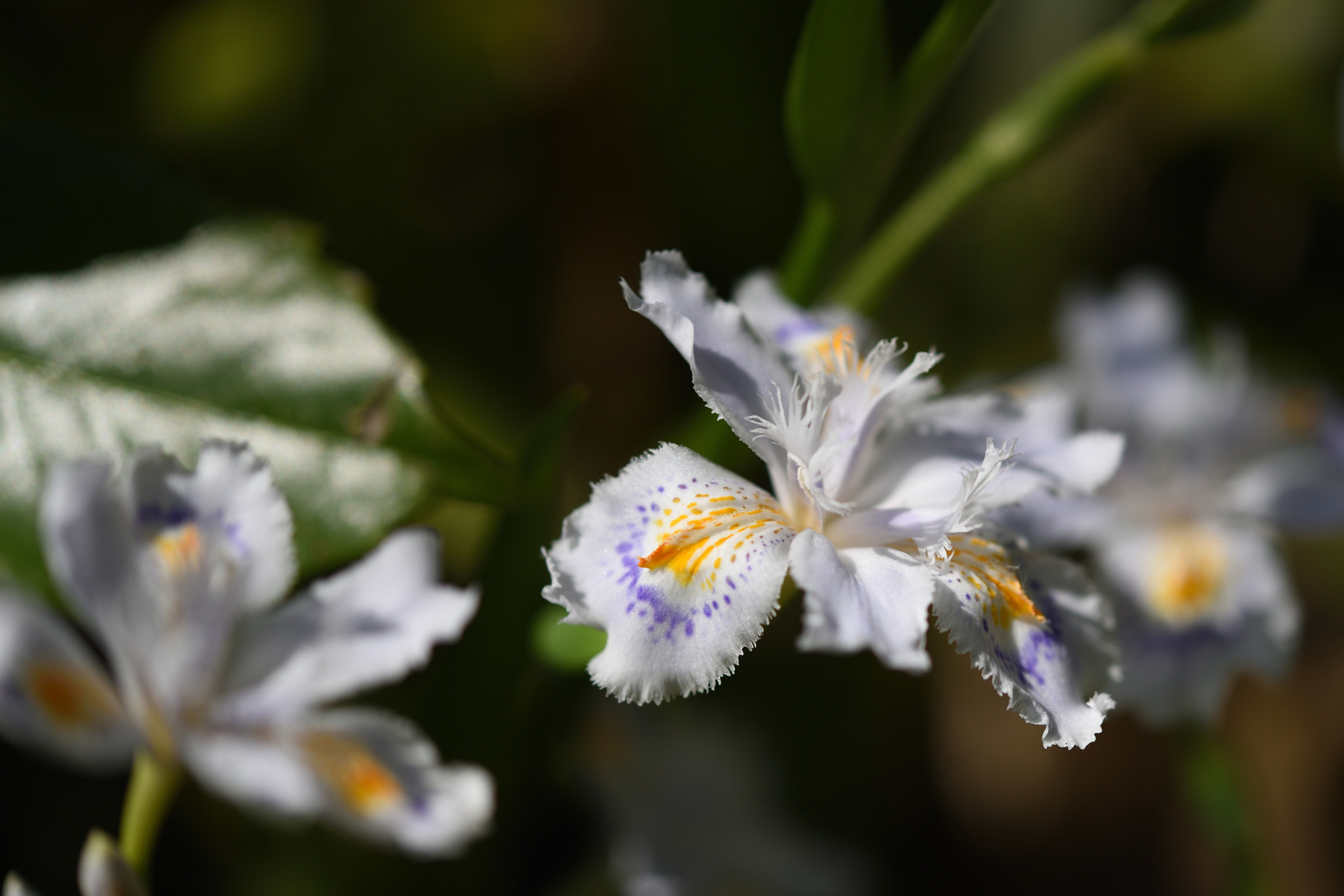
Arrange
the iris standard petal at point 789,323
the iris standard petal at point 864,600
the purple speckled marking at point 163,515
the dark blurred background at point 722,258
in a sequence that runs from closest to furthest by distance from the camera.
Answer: the iris standard petal at point 864,600, the purple speckled marking at point 163,515, the iris standard petal at point 789,323, the dark blurred background at point 722,258

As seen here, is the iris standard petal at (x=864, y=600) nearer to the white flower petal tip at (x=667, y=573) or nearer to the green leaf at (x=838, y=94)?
the white flower petal tip at (x=667, y=573)

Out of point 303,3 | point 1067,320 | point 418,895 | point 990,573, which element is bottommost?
point 418,895

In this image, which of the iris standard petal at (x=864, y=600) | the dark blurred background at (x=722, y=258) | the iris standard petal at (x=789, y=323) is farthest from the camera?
the dark blurred background at (x=722, y=258)

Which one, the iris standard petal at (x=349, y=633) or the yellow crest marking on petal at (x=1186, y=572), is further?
the yellow crest marking on petal at (x=1186, y=572)

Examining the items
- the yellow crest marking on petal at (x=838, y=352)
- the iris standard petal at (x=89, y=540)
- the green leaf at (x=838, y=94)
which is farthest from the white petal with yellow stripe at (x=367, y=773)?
the green leaf at (x=838, y=94)

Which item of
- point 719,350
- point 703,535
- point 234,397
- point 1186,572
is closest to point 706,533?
point 703,535

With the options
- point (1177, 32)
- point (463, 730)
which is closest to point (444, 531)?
point (463, 730)

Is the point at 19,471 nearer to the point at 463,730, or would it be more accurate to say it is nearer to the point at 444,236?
the point at 463,730
